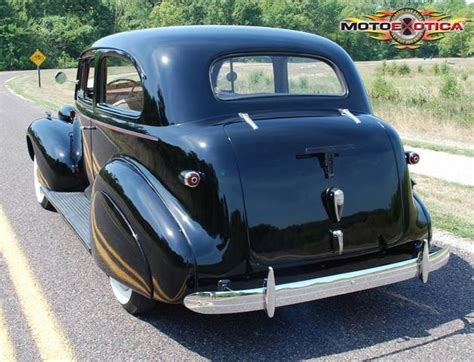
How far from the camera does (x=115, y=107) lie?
4238mm

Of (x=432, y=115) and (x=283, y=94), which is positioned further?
(x=432, y=115)

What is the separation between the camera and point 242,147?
3141mm

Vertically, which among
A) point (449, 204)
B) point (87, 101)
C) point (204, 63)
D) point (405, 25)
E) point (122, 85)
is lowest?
point (405, 25)

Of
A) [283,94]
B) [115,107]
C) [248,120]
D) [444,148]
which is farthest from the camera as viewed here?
[444,148]

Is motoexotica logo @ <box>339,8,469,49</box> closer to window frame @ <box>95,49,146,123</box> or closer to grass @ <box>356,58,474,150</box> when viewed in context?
grass @ <box>356,58,474,150</box>

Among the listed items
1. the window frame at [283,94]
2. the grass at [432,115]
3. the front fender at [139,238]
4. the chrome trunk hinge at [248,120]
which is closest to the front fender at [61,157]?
the front fender at [139,238]

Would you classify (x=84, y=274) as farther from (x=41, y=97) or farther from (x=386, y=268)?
(x=41, y=97)

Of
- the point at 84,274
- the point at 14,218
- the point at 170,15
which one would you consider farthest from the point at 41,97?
the point at 170,15

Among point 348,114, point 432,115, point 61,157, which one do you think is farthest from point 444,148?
point 61,157

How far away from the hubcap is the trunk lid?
0.91 meters

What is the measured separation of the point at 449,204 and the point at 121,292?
393cm

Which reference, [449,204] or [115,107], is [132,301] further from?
[449,204]

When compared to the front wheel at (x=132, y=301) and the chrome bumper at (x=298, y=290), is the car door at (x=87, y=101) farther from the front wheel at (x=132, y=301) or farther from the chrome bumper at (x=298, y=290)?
the chrome bumper at (x=298, y=290)

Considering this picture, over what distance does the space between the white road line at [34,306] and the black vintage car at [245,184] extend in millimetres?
460
